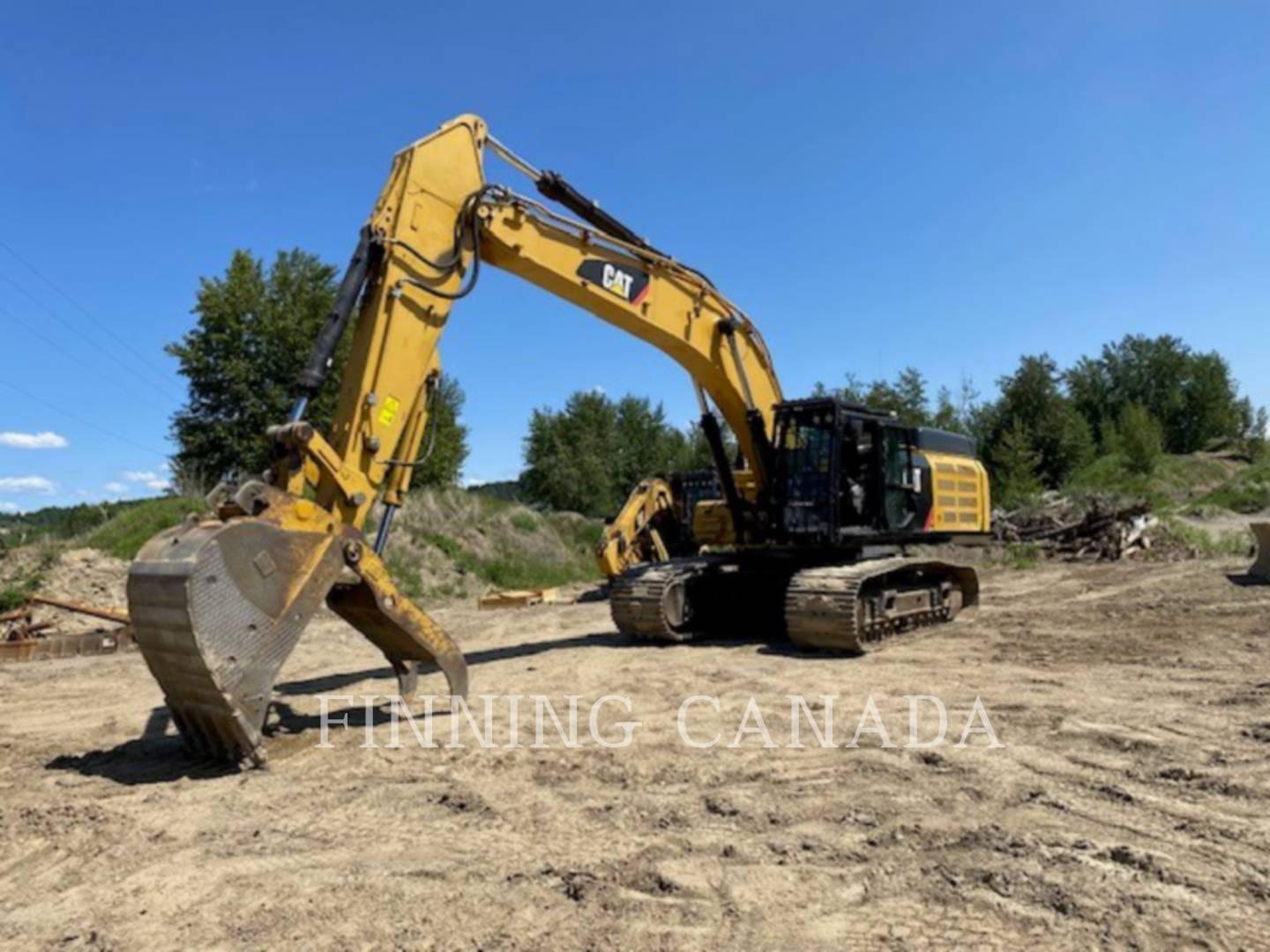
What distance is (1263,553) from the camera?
14109mm

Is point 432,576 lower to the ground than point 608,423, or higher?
lower

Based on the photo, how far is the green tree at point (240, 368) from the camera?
26.0 meters

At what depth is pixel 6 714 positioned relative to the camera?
Answer: 7703 mm

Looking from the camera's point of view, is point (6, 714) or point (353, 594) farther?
point (6, 714)

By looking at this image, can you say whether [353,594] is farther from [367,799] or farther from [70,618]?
[70,618]

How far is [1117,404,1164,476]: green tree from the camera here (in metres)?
40.3

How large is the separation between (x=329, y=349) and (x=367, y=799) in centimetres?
296

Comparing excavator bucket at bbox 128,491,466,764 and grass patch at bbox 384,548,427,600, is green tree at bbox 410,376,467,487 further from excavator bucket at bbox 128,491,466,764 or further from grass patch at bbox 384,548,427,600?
excavator bucket at bbox 128,491,466,764

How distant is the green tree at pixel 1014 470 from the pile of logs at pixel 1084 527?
18.6ft

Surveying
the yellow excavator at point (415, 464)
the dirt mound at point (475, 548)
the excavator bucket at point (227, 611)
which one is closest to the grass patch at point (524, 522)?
the dirt mound at point (475, 548)

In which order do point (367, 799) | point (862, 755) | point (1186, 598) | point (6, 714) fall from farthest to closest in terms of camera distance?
1. point (1186, 598)
2. point (6, 714)
3. point (862, 755)
4. point (367, 799)

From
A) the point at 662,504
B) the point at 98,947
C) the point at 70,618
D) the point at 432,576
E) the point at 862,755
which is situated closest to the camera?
the point at 98,947

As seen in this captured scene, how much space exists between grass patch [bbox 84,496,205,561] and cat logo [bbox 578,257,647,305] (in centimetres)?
1100

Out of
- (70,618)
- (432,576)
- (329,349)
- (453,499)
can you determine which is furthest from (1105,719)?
(453,499)
